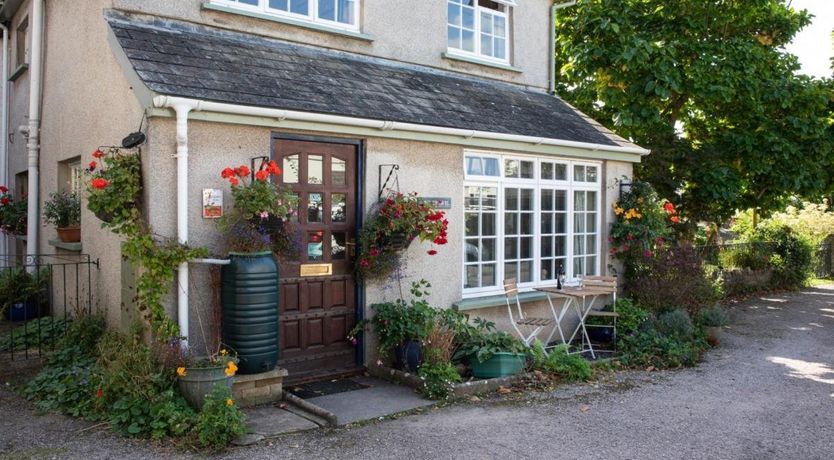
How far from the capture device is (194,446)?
520cm

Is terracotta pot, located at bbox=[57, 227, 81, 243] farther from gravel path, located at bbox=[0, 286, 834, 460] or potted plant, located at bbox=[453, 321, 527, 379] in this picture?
potted plant, located at bbox=[453, 321, 527, 379]

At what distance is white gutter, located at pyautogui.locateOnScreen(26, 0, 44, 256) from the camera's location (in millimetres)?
9594

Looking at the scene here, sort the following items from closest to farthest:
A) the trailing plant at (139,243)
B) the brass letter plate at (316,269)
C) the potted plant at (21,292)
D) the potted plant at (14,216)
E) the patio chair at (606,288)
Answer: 1. the trailing plant at (139,243)
2. the brass letter plate at (316,269)
3. the patio chair at (606,288)
4. the potted plant at (21,292)
5. the potted plant at (14,216)

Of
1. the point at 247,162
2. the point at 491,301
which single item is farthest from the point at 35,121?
the point at 491,301

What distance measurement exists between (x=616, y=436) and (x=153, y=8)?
21.0 feet

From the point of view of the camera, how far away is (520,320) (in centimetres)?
877

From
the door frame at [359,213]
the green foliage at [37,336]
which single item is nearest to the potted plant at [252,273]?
the door frame at [359,213]

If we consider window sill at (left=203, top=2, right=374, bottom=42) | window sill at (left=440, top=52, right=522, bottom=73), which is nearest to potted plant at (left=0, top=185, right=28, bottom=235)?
window sill at (left=203, top=2, right=374, bottom=42)

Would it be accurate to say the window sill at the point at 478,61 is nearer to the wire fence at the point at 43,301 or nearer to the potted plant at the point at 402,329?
the potted plant at the point at 402,329

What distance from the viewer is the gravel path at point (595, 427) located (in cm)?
534

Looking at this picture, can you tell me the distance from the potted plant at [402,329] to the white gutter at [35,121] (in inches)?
216

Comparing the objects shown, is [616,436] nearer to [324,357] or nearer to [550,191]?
[324,357]

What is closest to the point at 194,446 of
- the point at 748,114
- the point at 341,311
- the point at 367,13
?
the point at 341,311

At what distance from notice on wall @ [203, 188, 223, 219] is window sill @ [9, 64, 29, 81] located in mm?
6293
